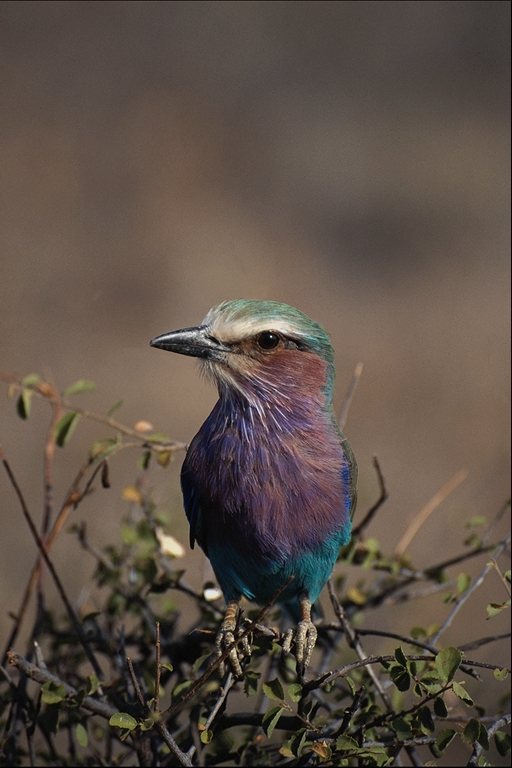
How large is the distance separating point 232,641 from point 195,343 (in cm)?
80

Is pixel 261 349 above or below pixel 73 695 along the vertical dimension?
above

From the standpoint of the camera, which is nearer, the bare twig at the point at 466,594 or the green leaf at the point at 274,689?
the green leaf at the point at 274,689

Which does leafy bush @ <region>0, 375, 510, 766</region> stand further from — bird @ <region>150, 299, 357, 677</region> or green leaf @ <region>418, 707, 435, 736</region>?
bird @ <region>150, 299, 357, 677</region>

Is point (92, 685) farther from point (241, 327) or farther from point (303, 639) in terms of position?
point (241, 327)

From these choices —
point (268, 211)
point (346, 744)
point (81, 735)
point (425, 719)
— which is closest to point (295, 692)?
point (346, 744)

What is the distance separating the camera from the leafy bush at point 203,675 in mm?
2314

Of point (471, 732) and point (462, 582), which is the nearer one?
point (471, 732)

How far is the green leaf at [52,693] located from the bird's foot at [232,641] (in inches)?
Result: 14.9

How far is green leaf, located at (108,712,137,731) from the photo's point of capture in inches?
88.8

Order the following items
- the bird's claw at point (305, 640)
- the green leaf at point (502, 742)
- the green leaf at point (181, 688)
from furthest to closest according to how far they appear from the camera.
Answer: the bird's claw at point (305, 640) < the green leaf at point (181, 688) < the green leaf at point (502, 742)

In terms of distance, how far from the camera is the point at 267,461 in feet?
9.49

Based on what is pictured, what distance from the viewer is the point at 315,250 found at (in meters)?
8.53

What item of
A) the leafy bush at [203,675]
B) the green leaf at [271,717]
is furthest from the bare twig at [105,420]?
the green leaf at [271,717]

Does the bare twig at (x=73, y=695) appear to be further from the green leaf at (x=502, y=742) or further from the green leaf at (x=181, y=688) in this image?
the green leaf at (x=502, y=742)
